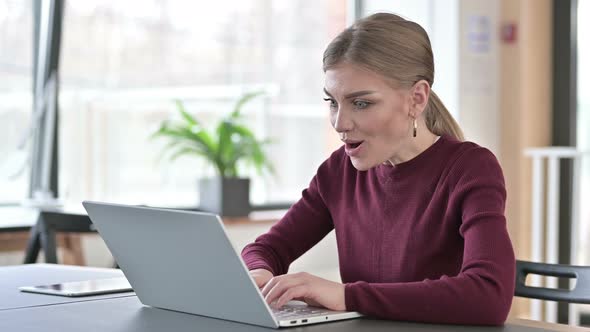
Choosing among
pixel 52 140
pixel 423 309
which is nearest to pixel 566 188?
pixel 52 140

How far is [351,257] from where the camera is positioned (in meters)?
1.94

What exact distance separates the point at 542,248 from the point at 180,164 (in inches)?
70.1

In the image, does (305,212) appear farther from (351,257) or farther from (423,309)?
(423,309)

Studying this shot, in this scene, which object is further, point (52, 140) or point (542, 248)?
point (542, 248)

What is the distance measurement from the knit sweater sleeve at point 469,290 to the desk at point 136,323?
0.02 metres

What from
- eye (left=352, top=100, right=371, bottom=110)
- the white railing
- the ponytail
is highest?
eye (left=352, top=100, right=371, bottom=110)

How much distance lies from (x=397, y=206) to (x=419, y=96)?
8.8 inches

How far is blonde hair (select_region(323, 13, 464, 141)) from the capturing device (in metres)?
1.71

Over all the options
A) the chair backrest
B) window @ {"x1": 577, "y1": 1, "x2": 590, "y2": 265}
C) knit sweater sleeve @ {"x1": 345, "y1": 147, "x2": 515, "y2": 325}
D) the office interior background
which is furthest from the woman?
window @ {"x1": 577, "y1": 1, "x2": 590, "y2": 265}

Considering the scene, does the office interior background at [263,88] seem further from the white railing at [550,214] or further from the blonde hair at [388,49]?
the blonde hair at [388,49]

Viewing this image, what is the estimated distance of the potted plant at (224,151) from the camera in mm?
4148

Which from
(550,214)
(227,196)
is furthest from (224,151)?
(550,214)

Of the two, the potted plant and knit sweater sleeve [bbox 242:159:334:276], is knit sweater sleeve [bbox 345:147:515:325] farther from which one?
the potted plant

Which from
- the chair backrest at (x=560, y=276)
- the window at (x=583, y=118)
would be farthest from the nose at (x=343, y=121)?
the window at (x=583, y=118)
